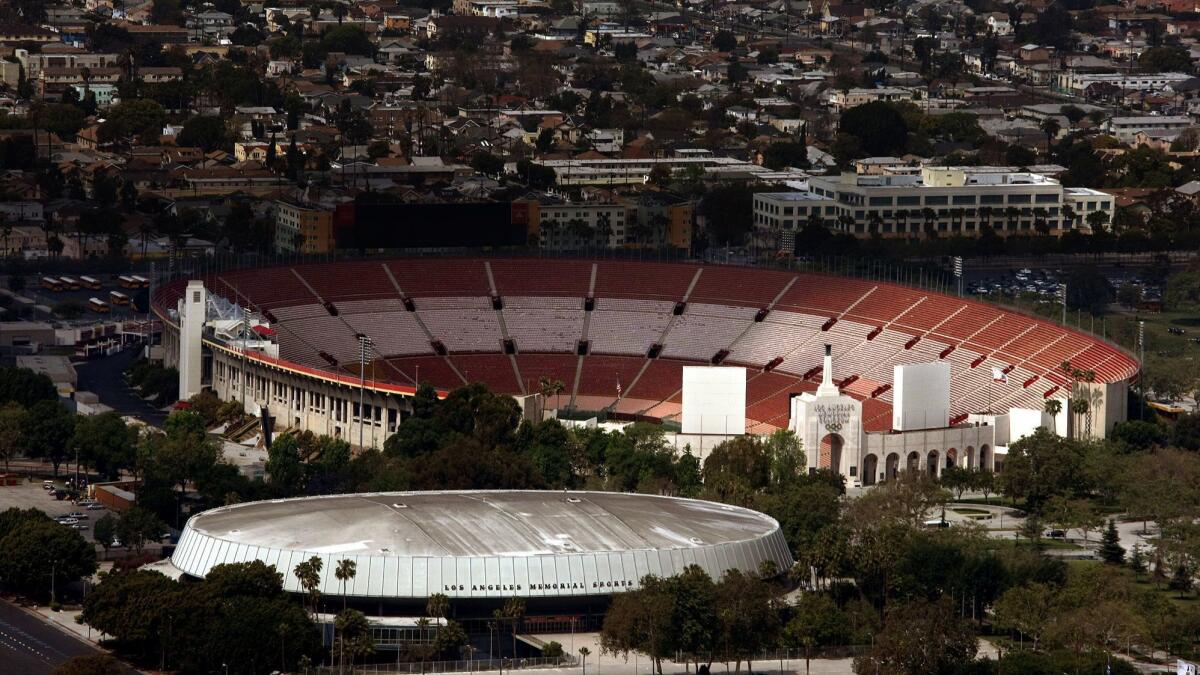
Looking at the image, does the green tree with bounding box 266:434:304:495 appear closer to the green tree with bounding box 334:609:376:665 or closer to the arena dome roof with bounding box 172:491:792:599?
the arena dome roof with bounding box 172:491:792:599

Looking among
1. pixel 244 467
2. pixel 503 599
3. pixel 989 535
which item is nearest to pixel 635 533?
pixel 503 599

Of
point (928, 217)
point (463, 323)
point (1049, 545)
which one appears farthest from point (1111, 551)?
point (928, 217)

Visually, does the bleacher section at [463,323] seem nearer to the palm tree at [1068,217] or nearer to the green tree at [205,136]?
the palm tree at [1068,217]

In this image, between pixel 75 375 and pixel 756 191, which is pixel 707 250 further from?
pixel 75 375

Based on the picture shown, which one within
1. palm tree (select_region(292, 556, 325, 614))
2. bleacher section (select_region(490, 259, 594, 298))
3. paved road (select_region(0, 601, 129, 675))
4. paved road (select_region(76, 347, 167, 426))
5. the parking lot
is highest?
bleacher section (select_region(490, 259, 594, 298))

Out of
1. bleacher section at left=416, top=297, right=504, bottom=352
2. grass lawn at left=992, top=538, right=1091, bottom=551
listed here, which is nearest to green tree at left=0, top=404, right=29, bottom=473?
bleacher section at left=416, top=297, right=504, bottom=352

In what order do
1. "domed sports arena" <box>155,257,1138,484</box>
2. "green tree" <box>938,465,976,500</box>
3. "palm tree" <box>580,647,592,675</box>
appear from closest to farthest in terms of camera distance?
"palm tree" <box>580,647,592,675</box> → "green tree" <box>938,465,976,500</box> → "domed sports arena" <box>155,257,1138,484</box>

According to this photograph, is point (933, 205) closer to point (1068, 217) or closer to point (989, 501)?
point (1068, 217)
